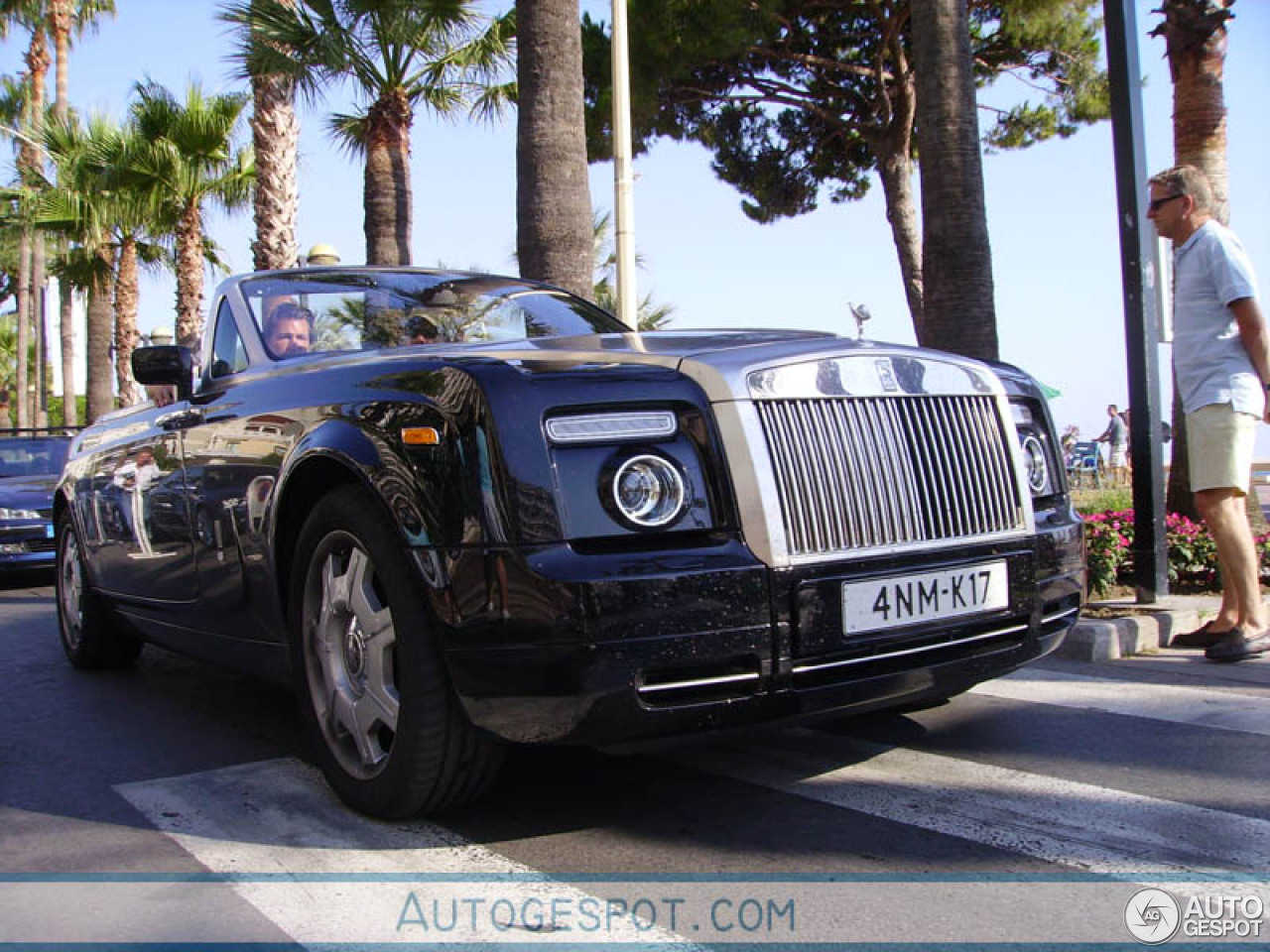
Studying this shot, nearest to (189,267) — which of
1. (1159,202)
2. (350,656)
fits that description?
(1159,202)

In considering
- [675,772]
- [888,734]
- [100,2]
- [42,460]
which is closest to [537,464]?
[675,772]

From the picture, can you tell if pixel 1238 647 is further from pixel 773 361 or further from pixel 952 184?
pixel 952 184

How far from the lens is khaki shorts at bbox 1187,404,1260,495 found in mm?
4832

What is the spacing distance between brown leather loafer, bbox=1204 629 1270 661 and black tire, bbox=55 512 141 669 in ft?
15.2

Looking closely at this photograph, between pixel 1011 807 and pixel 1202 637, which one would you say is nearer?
pixel 1011 807

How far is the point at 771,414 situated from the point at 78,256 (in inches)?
955

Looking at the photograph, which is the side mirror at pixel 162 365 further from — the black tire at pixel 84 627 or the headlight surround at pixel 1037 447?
the headlight surround at pixel 1037 447

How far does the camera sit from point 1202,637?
16.9ft

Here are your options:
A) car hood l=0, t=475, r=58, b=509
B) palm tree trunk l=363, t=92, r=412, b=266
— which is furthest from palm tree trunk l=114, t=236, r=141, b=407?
car hood l=0, t=475, r=58, b=509

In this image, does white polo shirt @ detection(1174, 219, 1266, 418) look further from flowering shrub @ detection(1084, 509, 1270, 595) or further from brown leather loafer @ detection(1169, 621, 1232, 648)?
flowering shrub @ detection(1084, 509, 1270, 595)

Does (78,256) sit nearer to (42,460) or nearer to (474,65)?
(474,65)

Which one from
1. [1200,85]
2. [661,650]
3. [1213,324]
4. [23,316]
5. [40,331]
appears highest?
[23,316]

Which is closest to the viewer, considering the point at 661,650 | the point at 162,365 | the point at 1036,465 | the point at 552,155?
the point at 661,650

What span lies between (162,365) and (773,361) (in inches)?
99.5
